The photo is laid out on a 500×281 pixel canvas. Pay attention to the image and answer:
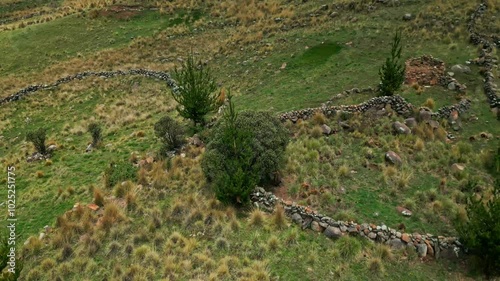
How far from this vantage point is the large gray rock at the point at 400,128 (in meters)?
19.7

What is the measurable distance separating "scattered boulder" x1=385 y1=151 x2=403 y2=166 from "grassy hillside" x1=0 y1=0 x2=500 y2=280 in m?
0.37

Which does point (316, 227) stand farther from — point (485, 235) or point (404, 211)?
point (485, 235)

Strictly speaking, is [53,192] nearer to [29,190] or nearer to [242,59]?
[29,190]

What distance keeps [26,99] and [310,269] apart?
29.0 meters

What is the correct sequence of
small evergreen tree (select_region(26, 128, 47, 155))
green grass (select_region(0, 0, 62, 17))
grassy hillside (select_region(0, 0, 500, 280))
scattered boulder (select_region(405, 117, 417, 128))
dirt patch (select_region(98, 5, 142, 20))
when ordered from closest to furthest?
grassy hillside (select_region(0, 0, 500, 280)) → scattered boulder (select_region(405, 117, 417, 128)) → small evergreen tree (select_region(26, 128, 47, 155)) → dirt patch (select_region(98, 5, 142, 20)) → green grass (select_region(0, 0, 62, 17))

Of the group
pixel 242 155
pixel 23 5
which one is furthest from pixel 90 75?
pixel 23 5

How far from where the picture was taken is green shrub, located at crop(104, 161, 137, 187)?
18.2 metres

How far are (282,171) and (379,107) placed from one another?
7.12m

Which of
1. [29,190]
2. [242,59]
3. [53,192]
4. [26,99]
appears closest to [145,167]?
[53,192]

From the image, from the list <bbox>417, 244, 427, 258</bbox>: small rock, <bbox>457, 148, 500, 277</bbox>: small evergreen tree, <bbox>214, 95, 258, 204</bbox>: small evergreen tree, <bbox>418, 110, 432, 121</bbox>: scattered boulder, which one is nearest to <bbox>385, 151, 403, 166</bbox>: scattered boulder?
<bbox>418, 110, 432, 121</bbox>: scattered boulder

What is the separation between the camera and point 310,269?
1260cm

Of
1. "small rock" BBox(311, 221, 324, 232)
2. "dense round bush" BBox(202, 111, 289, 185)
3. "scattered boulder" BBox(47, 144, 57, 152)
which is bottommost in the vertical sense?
"scattered boulder" BBox(47, 144, 57, 152)

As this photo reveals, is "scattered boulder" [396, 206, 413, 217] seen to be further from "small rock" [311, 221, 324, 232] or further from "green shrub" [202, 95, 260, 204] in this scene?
"green shrub" [202, 95, 260, 204]

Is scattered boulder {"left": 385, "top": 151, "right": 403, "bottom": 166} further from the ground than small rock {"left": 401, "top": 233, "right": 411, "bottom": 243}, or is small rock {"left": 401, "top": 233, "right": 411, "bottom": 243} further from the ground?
small rock {"left": 401, "top": 233, "right": 411, "bottom": 243}
